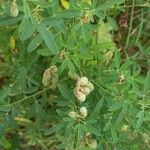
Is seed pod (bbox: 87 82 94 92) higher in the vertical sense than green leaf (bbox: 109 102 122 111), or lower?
higher

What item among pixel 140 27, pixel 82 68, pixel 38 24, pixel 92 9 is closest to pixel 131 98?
pixel 82 68

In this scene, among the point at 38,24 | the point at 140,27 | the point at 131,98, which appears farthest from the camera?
the point at 140,27

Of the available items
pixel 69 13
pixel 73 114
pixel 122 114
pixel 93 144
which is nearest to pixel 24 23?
pixel 69 13

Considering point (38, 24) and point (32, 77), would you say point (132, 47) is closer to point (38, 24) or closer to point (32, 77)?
point (32, 77)

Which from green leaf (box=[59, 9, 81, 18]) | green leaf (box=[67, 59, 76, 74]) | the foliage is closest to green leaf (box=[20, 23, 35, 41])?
the foliage

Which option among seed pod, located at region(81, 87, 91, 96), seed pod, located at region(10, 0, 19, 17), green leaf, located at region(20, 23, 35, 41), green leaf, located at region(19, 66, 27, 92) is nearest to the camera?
seed pod, located at region(10, 0, 19, 17)

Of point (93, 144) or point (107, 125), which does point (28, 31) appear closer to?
point (107, 125)

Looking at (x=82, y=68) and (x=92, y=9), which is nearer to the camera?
(x=92, y=9)

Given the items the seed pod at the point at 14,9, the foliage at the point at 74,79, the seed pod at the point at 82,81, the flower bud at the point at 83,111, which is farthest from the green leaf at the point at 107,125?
the seed pod at the point at 14,9

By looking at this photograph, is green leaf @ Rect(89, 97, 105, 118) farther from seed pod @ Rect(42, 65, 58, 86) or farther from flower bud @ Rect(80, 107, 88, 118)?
seed pod @ Rect(42, 65, 58, 86)
